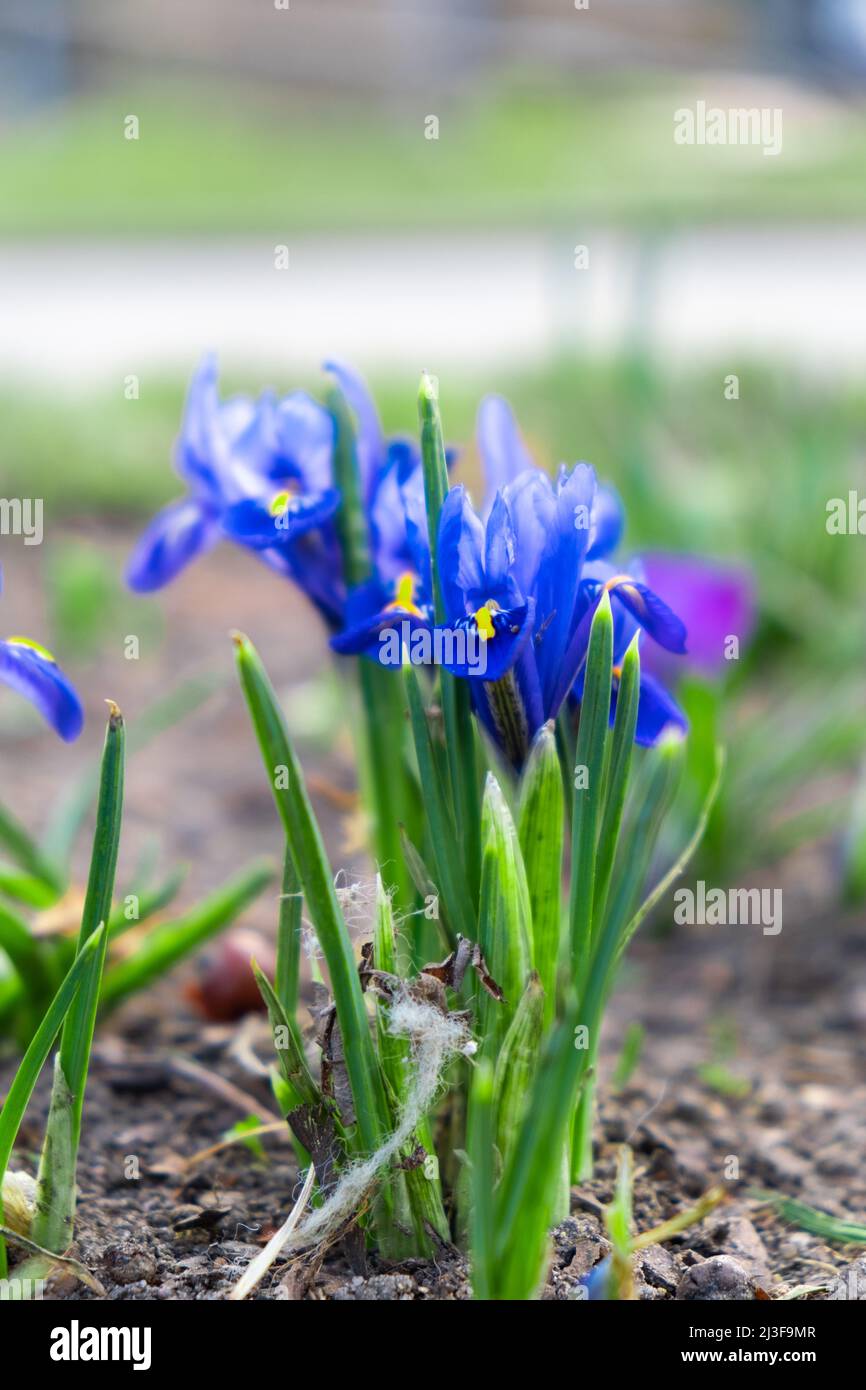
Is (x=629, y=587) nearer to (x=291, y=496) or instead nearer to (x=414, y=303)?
(x=291, y=496)

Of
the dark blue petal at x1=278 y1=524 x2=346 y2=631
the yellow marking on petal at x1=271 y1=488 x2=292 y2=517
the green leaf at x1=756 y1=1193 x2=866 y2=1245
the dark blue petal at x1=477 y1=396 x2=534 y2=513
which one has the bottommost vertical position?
the green leaf at x1=756 y1=1193 x2=866 y2=1245

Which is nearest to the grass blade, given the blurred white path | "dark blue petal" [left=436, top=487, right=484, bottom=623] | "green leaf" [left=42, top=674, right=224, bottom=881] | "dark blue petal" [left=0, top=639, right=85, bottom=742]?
"dark blue petal" [left=436, top=487, right=484, bottom=623]

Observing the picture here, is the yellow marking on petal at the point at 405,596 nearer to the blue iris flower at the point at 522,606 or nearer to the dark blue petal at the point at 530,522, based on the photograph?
the blue iris flower at the point at 522,606

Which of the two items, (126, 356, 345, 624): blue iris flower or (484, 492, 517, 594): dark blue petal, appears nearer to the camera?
(484, 492, 517, 594): dark blue petal

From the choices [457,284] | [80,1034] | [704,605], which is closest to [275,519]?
[80,1034]

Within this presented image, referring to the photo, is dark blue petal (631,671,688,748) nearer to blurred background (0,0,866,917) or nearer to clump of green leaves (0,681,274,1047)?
clump of green leaves (0,681,274,1047)

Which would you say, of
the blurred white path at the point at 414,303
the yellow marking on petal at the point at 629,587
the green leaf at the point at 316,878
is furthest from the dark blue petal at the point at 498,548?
the blurred white path at the point at 414,303
